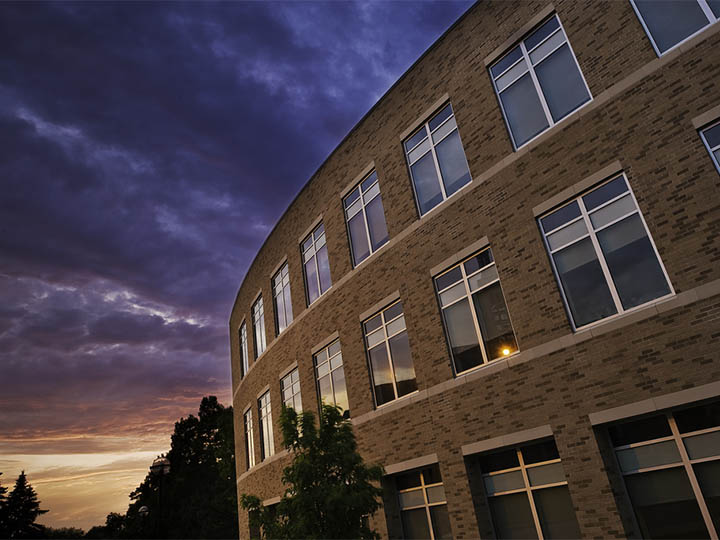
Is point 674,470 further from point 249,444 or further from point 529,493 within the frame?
point 249,444

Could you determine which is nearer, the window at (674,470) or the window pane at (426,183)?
the window at (674,470)

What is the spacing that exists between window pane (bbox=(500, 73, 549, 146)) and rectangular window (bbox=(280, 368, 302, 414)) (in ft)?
40.3

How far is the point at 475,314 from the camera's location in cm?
1243

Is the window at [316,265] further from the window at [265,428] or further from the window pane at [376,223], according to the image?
the window at [265,428]

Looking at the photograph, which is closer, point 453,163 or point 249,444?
point 453,163

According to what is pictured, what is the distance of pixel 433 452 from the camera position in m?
12.7

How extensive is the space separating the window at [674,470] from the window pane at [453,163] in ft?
22.8

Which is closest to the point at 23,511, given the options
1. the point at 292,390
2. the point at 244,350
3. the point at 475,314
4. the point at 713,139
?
the point at 244,350

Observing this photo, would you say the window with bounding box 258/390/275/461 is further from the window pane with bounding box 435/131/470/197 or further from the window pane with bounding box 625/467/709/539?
the window pane with bounding box 625/467/709/539

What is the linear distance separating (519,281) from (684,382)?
3750 millimetres

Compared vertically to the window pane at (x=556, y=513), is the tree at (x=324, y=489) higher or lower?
higher

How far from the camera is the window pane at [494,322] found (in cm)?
1168

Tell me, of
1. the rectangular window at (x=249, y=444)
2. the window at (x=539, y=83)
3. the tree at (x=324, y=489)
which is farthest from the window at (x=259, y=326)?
the window at (x=539, y=83)

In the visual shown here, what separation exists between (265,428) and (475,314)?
48.5 ft
